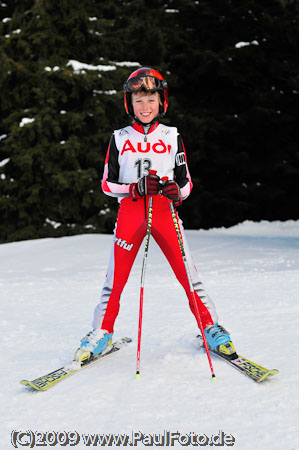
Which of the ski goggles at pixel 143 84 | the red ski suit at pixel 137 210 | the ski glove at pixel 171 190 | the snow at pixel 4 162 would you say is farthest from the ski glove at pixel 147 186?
the snow at pixel 4 162

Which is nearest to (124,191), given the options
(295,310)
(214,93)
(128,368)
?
(128,368)

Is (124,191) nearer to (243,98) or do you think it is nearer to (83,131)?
(83,131)

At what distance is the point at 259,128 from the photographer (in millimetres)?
18656

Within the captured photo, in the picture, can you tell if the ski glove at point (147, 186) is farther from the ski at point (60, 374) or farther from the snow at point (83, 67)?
the snow at point (83, 67)

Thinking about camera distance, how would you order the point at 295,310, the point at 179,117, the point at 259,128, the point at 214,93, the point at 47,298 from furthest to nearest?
the point at 214,93
the point at 259,128
the point at 179,117
the point at 47,298
the point at 295,310

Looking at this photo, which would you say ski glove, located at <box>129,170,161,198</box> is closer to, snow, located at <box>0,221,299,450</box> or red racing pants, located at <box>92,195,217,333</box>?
red racing pants, located at <box>92,195,217,333</box>

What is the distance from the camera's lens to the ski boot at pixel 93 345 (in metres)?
3.43

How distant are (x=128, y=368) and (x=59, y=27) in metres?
13.0

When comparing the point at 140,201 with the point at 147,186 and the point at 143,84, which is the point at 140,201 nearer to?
the point at 147,186

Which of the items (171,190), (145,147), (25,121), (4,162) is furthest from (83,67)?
(171,190)

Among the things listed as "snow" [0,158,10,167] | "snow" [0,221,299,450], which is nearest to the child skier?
"snow" [0,221,299,450]

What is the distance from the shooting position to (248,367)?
320 cm

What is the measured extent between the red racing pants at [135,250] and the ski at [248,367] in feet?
0.85

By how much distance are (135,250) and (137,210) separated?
0.90 feet
